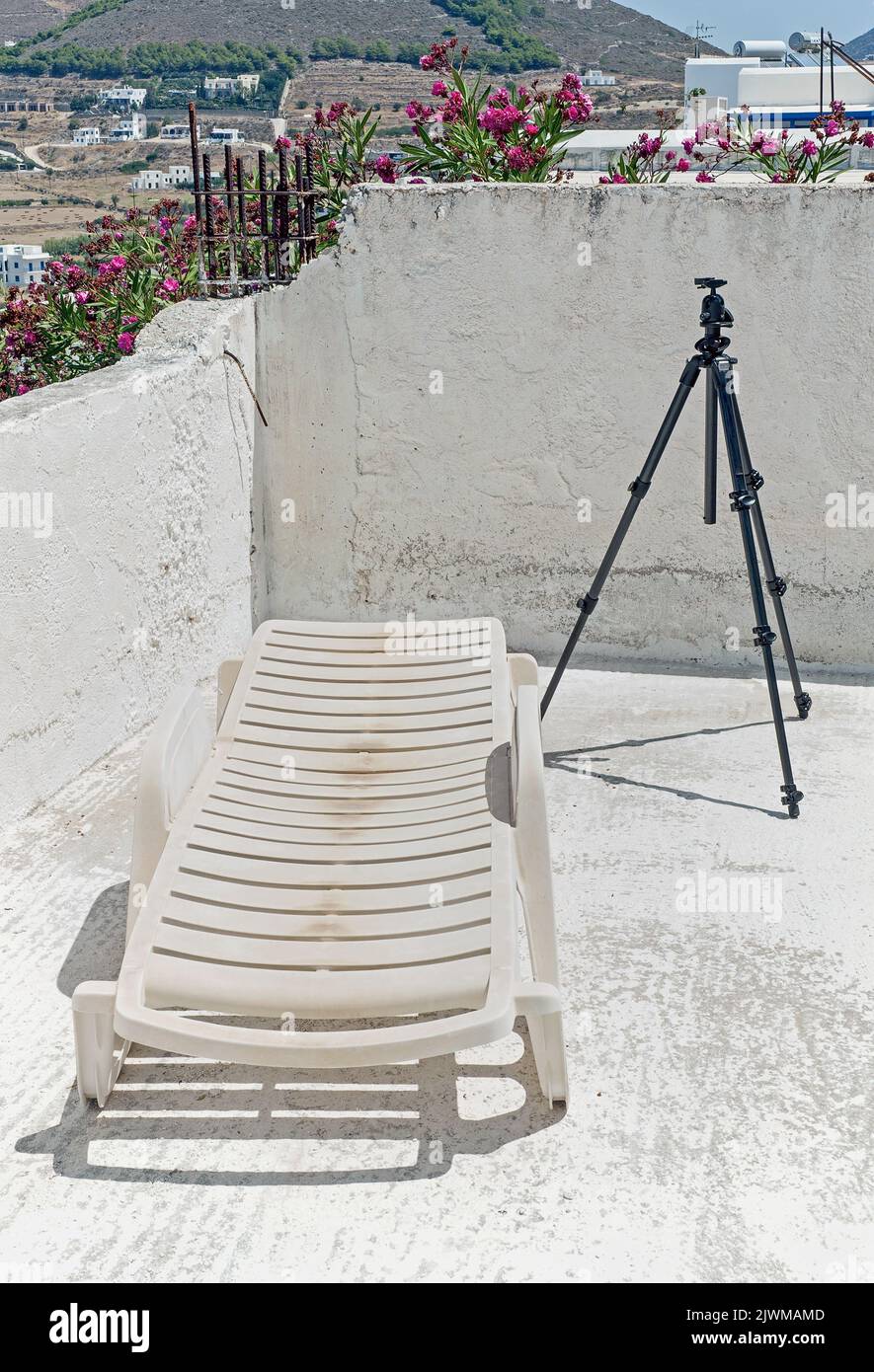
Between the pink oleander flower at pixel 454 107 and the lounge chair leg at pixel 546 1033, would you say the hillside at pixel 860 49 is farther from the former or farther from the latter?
the lounge chair leg at pixel 546 1033

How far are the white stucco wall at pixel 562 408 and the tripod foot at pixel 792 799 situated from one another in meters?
1.39

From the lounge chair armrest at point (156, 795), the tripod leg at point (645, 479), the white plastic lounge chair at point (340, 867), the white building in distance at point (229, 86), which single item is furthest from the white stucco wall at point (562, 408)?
the white building in distance at point (229, 86)

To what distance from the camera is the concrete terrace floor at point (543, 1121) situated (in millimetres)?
2268

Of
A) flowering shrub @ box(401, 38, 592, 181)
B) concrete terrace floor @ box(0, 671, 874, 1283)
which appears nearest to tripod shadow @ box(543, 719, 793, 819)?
concrete terrace floor @ box(0, 671, 874, 1283)

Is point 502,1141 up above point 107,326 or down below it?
below

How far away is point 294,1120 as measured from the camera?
265 cm

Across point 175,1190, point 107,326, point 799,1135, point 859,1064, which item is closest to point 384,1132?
point 175,1190

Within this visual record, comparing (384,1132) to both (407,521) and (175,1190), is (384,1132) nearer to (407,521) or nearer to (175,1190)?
(175,1190)

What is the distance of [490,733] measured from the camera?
3295mm

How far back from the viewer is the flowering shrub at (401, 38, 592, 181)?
546 centimetres

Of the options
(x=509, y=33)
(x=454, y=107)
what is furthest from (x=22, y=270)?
(x=509, y=33)

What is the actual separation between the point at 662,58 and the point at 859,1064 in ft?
161

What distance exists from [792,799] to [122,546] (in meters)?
2.35

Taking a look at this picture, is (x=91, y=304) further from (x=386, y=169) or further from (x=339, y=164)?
(x=386, y=169)
